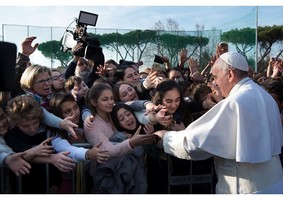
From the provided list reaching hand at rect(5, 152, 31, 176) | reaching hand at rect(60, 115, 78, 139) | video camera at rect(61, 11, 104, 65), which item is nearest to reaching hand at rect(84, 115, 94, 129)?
reaching hand at rect(60, 115, 78, 139)

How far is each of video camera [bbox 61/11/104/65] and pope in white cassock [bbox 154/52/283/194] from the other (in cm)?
336

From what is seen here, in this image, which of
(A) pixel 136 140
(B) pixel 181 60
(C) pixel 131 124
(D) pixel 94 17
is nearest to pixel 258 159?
(A) pixel 136 140

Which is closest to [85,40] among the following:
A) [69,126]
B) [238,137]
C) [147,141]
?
[69,126]

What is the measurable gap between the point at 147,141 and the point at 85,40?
11.8ft

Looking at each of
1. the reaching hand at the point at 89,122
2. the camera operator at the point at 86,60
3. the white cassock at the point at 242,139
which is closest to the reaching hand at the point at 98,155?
the reaching hand at the point at 89,122

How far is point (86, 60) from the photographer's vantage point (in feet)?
18.6

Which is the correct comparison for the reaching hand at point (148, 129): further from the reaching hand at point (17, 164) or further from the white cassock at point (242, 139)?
the reaching hand at point (17, 164)

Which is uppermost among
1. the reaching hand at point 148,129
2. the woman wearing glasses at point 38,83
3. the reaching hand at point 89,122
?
the woman wearing glasses at point 38,83

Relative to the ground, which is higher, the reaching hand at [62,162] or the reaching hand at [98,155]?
the reaching hand at [98,155]

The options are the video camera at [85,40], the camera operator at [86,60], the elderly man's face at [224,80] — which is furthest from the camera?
the video camera at [85,40]

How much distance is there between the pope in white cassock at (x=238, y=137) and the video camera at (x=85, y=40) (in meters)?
3.36

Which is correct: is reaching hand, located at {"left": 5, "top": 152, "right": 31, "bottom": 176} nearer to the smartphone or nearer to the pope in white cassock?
the smartphone

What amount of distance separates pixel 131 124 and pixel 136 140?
486 millimetres

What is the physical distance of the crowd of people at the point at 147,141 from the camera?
251 centimetres
